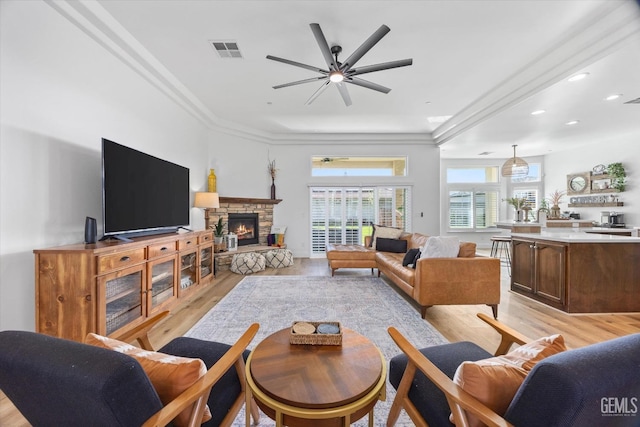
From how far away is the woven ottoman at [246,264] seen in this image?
4949 millimetres

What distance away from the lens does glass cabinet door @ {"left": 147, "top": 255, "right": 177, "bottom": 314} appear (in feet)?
8.90

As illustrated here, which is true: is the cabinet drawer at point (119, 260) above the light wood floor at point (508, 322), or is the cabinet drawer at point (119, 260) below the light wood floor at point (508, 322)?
above

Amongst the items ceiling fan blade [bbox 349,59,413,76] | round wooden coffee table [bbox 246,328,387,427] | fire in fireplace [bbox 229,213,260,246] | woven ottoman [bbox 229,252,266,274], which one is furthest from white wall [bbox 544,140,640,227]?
fire in fireplace [bbox 229,213,260,246]

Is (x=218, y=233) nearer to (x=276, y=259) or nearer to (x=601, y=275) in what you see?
(x=276, y=259)

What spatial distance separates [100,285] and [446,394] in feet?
8.01

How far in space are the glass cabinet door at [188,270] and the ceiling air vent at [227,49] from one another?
258 centimetres

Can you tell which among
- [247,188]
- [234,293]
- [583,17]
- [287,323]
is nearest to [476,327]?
[287,323]

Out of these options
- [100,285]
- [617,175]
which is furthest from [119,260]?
[617,175]

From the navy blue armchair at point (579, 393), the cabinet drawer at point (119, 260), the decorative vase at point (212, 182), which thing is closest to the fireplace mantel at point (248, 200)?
the decorative vase at point (212, 182)

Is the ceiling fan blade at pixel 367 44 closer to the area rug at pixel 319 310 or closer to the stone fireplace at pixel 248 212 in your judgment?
the area rug at pixel 319 310

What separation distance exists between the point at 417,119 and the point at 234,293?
4.93 meters

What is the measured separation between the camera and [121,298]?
7.97 ft

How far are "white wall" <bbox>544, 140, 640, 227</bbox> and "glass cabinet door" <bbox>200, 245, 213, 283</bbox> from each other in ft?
27.8

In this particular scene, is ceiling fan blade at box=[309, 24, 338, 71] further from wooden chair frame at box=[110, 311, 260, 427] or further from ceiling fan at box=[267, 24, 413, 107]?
wooden chair frame at box=[110, 311, 260, 427]
